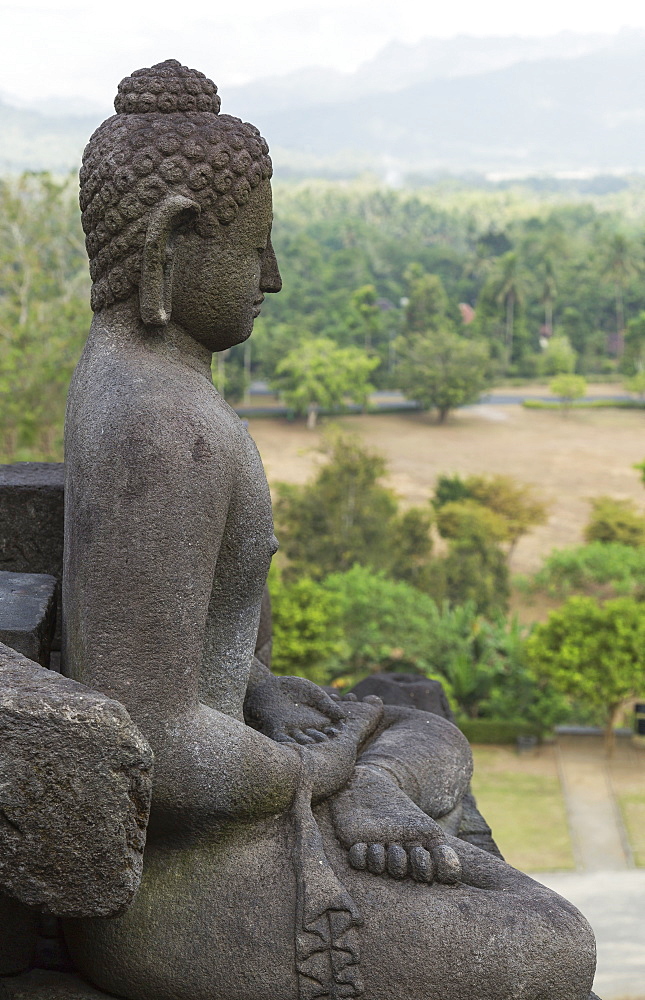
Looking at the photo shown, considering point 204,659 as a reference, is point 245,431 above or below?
above

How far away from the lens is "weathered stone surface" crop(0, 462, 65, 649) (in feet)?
15.1

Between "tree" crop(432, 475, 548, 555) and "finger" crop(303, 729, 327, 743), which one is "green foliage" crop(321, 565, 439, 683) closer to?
"tree" crop(432, 475, 548, 555)

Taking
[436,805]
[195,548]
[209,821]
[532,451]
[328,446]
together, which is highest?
[195,548]

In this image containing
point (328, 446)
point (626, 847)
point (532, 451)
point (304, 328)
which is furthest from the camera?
point (304, 328)

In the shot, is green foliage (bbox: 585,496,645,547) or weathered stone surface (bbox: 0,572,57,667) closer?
weathered stone surface (bbox: 0,572,57,667)

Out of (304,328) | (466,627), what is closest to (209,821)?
(466,627)

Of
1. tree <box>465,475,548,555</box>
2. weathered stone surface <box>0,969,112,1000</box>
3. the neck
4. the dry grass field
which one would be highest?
the neck

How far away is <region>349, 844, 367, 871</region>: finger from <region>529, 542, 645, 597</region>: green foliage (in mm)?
25574

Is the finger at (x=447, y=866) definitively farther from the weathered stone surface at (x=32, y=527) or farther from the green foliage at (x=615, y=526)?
the green foliage at (x=615, y=526)

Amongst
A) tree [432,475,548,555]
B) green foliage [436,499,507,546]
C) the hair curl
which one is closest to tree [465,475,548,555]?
tree [432,475,548,555]

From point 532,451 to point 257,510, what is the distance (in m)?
55.3

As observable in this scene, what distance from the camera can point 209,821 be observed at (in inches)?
143

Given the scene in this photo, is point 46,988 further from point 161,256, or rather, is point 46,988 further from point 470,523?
point 470,523

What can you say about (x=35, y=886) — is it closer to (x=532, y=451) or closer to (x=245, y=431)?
(x=245, y=431)
